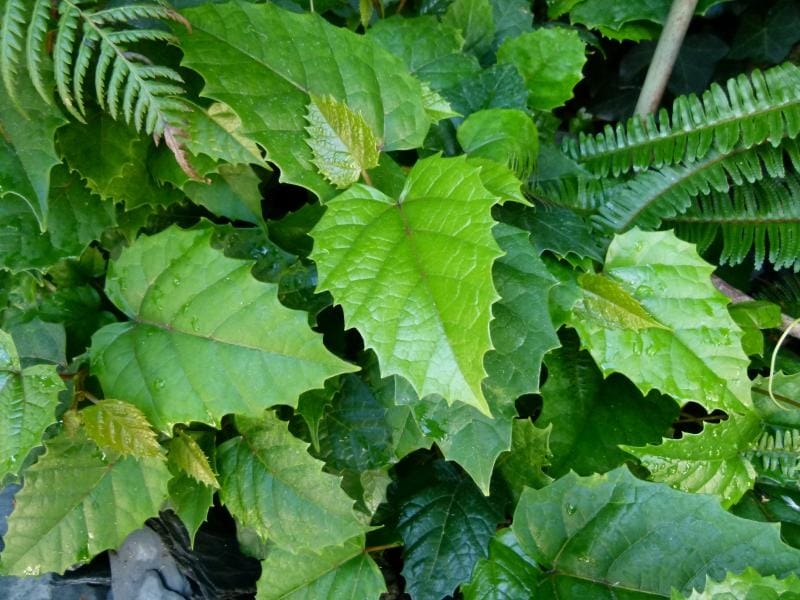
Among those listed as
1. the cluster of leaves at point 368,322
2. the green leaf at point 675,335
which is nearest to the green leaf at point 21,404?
the cluster of leaves at point 368,322

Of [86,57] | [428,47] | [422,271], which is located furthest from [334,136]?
[428,47]

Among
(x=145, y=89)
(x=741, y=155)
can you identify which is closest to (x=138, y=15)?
(x=145, y=89)

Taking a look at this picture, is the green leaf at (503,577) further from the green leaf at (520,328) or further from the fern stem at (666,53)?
the fern stem at (666,53)

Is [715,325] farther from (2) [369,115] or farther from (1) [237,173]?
(1) [237,173]

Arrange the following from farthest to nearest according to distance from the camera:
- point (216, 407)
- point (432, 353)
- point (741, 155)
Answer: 1. point (741, 155)
2. point (216, 407)
3. point (432, 353)

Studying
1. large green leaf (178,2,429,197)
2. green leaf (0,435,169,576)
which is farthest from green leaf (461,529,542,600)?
large green leaf (178,2,429,197)

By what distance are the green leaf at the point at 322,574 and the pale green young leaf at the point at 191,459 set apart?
0.22 metres

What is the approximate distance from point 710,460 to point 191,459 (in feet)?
3.47

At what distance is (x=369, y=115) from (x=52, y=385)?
2.58 ft

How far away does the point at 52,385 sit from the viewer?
132cm

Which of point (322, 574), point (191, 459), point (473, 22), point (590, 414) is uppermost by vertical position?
point (473, 22)

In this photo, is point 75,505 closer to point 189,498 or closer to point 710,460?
point 189,498

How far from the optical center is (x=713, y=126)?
1729mm

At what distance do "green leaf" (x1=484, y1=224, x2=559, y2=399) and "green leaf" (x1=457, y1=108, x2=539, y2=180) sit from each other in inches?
11.4
